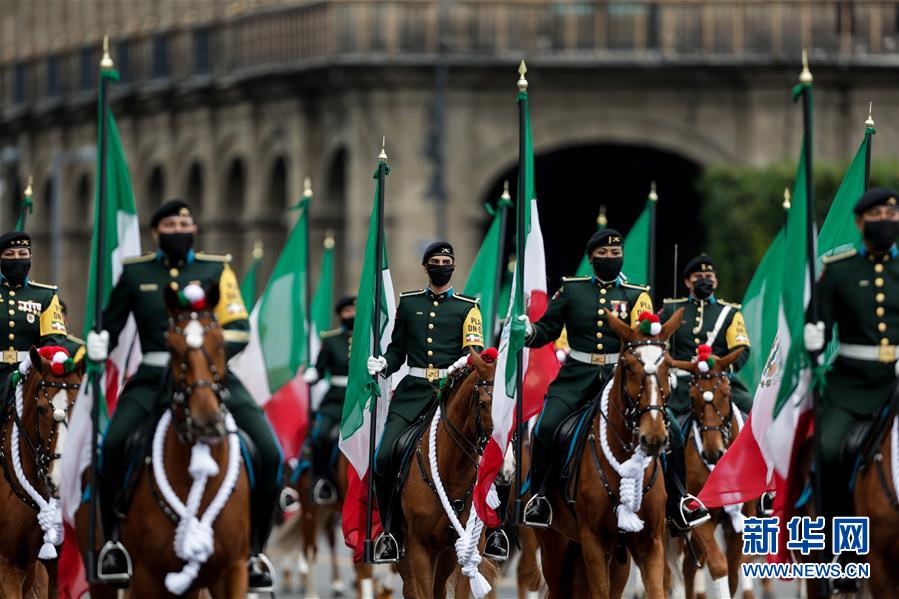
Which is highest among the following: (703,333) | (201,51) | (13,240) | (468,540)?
(201,51)

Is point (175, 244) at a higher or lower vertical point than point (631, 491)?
higher

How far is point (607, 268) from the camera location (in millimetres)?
18969

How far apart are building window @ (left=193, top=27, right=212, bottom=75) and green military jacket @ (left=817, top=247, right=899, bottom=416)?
4247 centimetres

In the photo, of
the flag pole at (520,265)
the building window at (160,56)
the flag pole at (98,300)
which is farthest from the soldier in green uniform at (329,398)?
the building window at (160,56)

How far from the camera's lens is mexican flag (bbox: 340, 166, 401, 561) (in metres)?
19.5

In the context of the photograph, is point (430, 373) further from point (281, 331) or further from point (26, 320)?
point (281, 331)

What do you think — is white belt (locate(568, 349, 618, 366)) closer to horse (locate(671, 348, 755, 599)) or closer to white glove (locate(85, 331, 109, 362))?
horse (locate(671, 348, 755, 599))

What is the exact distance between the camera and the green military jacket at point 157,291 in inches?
613

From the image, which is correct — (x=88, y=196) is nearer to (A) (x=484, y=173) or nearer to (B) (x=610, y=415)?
(A) (x=484, y=173)

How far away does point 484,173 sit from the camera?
49.8 meters

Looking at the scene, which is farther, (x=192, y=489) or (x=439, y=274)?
(x=439, y=274)

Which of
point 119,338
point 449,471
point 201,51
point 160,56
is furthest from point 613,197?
point 119,338

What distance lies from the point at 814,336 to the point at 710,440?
5.69m

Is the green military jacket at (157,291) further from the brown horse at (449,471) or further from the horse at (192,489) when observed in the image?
the brown horse at (449,471)
